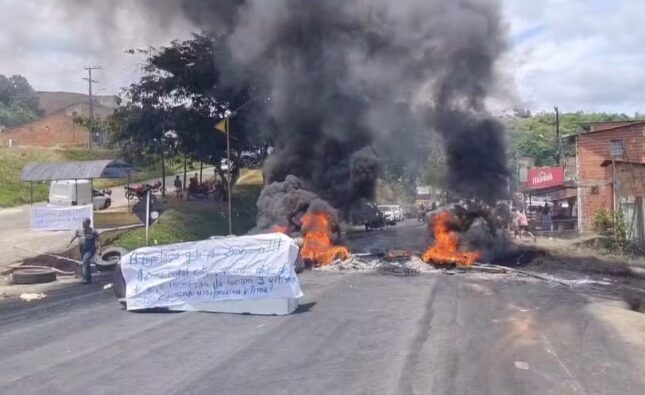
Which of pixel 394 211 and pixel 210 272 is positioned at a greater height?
pixel 394 211

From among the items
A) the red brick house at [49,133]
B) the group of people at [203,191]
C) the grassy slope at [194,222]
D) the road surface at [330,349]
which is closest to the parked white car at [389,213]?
the grassy slope at [194,222]

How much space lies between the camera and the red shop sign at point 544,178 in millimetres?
45156

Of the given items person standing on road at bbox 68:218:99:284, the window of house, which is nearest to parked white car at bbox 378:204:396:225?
the window of house

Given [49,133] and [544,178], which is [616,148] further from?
[49,133]

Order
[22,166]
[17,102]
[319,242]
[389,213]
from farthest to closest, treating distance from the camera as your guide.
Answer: [17,102], [389,213], [22,166], [319,242]

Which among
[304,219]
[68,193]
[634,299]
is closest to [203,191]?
[68,193]

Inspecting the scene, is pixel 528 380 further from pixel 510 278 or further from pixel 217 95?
pixel 217 95

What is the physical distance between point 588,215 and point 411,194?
21264mm

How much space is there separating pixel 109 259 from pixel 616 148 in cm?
2889

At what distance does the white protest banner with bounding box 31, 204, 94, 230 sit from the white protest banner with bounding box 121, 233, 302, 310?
29.0 feet

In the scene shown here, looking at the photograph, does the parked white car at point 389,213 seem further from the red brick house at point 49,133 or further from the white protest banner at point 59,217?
the red brick house at point 49,133

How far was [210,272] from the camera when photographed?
13.5m

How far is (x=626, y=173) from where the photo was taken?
29422 mm

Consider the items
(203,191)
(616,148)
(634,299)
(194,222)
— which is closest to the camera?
(634,299)
